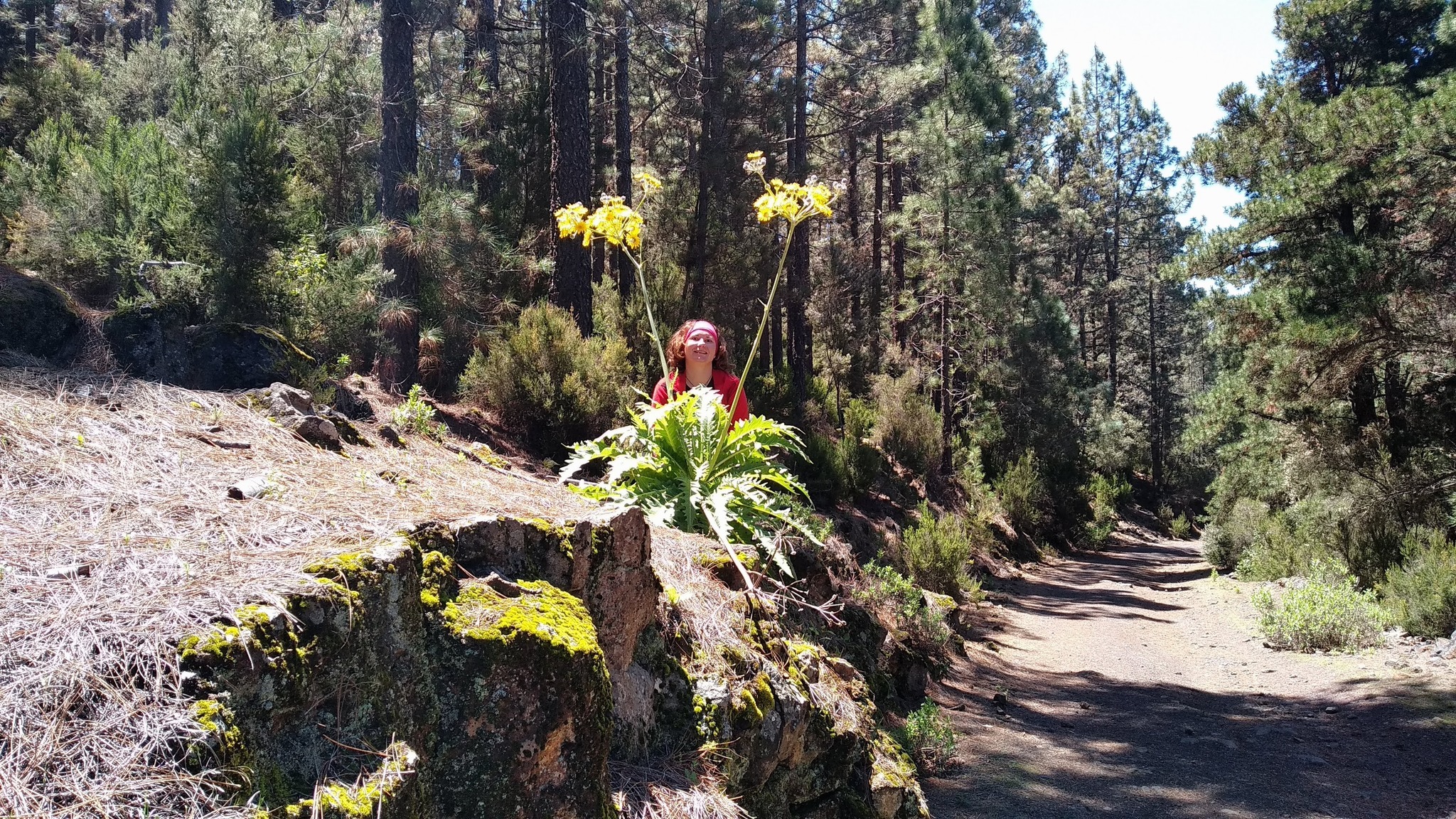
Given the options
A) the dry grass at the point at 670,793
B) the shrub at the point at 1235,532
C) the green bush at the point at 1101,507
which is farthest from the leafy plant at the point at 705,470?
the green bush at the point at 1101,507

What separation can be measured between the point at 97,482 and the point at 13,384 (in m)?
1.08

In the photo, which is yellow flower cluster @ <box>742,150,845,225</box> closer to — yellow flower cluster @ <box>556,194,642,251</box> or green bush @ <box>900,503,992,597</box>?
yellow flower cluster @ <box>556,194,642,251</box>

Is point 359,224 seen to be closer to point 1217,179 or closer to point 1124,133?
point 1217,179

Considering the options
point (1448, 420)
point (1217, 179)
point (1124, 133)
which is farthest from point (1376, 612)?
point (1124, 133)

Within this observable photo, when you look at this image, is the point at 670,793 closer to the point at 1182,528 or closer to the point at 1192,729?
the point at 1192,729

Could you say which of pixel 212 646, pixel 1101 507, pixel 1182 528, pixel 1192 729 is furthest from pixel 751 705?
pixel 1182 528

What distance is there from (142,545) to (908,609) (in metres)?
6.87

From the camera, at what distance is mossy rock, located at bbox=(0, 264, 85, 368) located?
3.77m

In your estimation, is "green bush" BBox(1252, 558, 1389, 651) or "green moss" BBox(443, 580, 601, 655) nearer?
"green moss" BBox(443, 580, 601, 655)

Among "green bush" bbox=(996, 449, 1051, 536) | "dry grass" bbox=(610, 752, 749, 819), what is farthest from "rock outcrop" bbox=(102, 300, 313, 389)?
"green bush" bbox=(996, 449, 1051, 536)

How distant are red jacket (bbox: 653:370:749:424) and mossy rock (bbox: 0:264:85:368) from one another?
2714 millimetres

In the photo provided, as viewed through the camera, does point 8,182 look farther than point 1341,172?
No

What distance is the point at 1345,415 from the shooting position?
12562 millimetres

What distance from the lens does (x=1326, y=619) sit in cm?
944
